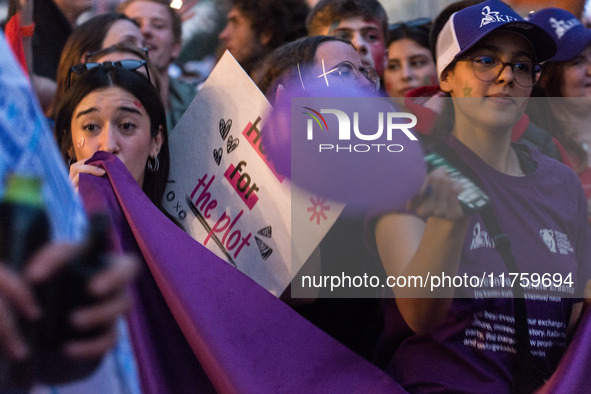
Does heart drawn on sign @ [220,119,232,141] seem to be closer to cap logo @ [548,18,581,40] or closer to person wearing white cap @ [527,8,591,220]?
Result: person wearing white cap @ [527,8,591,220]

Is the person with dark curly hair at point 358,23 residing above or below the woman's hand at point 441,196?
above

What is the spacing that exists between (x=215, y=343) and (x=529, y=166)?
3.22 ft

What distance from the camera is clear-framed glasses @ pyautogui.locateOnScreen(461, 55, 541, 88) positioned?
76.9 inches

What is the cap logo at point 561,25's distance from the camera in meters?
2.40

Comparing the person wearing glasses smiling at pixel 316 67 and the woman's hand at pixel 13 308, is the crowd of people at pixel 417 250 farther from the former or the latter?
the woman's hand at pixel 13 308

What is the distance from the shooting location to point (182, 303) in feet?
5.79

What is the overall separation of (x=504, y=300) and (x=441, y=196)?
441 mm

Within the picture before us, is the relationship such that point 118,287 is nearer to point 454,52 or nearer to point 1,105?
point 1,105

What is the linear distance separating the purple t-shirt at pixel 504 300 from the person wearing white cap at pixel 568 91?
0.63 ft

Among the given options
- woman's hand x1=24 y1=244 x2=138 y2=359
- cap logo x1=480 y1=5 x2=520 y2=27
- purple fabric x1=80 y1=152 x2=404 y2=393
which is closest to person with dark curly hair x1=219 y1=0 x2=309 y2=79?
cap logo x1=480 y1=5 x2=520 y2=27

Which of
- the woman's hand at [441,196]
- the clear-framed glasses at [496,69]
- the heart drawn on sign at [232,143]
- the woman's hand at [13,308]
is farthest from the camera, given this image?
the heart drawn on sign at [232,143]

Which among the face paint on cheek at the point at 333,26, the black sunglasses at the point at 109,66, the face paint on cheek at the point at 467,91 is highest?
the face paint on cheek at the point at 333,26

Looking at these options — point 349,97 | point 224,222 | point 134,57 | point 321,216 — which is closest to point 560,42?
point 349,97

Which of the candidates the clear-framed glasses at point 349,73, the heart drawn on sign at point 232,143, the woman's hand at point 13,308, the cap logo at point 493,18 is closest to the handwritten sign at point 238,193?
the heart drawn on sign at point 232,143
